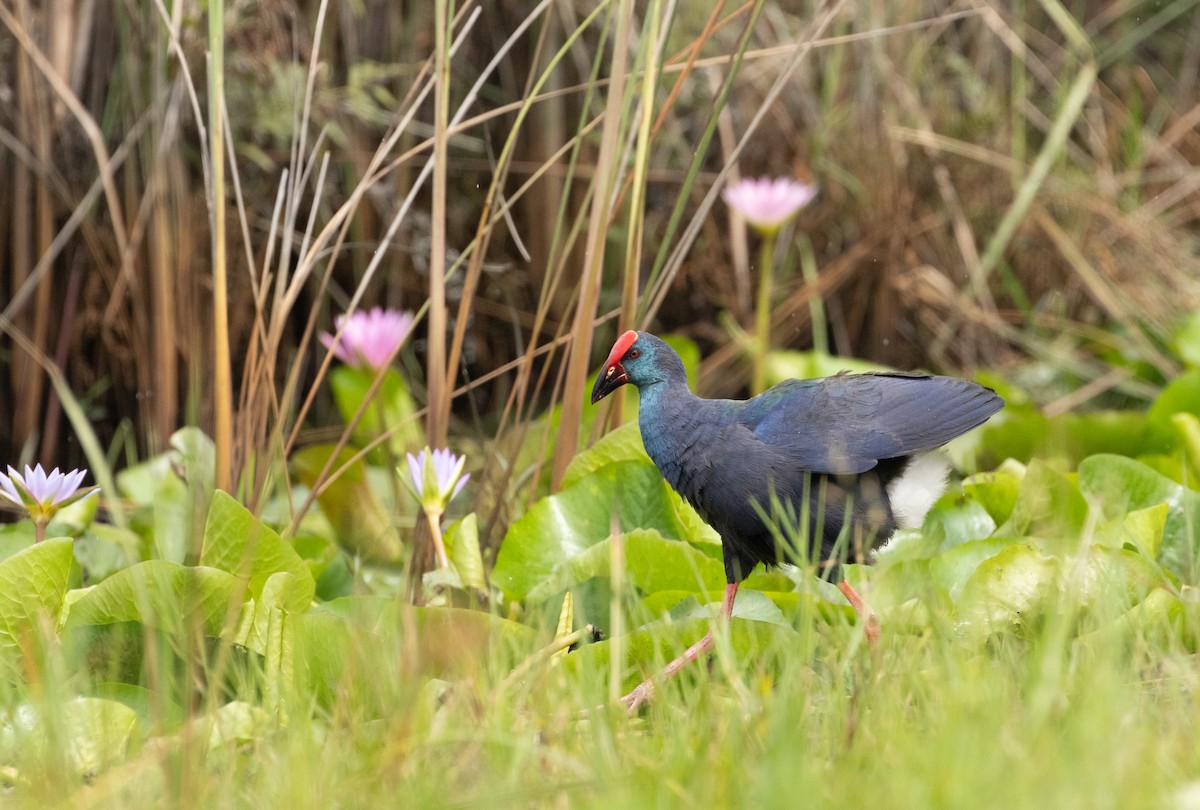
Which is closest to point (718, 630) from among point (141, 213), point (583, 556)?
point (583, 556)

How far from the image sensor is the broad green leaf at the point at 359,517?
245cm

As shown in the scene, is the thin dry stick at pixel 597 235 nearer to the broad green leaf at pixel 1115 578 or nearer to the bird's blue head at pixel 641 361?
the bird's blue head at pixel 641 361

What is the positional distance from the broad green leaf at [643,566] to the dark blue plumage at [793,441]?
93 millimetres

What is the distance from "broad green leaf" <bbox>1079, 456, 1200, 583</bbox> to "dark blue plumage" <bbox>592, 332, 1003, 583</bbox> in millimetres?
351

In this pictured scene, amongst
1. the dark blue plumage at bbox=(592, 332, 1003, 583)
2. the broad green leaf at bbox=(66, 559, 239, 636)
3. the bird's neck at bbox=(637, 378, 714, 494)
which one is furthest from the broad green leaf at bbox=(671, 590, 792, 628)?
the broad green leaf at bbox=(66, 559, 239, 636)

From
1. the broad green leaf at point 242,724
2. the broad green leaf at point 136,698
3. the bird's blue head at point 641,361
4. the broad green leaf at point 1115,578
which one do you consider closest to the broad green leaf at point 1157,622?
the broad green leaf at point 1115,578

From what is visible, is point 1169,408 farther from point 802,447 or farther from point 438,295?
point 438,295

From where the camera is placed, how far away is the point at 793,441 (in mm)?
1856

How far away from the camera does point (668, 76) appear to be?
11.1ft

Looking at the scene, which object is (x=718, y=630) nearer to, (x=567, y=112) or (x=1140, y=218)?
(x=567, y=112)

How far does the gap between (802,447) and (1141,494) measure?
0.67 m

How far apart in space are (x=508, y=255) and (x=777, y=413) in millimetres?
1769

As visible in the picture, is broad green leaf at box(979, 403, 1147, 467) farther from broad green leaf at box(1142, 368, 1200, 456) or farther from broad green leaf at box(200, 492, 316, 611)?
broad green leaf at box(200, 492, 316, 611)

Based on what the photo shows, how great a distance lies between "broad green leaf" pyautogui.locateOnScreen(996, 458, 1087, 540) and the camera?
82.5 inches
